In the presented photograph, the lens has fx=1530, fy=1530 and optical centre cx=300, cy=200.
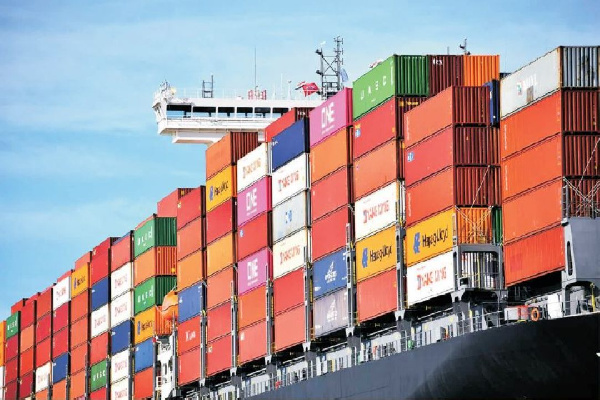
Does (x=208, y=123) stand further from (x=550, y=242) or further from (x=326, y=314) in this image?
(x=550, y=242)

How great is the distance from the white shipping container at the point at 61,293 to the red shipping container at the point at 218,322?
2827cm

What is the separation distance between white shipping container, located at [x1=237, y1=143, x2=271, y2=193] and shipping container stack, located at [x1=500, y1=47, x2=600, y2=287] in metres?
19.5

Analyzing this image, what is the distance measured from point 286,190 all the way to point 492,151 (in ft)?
49.5

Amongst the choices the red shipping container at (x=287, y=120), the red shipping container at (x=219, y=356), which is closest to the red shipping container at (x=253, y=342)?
the red shipping container at (x=219, y=356)

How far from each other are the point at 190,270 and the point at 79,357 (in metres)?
22.3

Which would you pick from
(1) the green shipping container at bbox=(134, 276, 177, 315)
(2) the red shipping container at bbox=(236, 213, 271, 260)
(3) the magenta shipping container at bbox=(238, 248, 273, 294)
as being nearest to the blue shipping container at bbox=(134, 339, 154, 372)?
(1) the green shipping container at bbox=(134, 276, 177, 315)

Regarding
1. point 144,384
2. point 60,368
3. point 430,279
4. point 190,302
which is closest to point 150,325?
point 144,384

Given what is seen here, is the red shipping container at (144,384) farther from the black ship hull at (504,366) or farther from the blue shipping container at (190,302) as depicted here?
the black ship hull at (504,366)

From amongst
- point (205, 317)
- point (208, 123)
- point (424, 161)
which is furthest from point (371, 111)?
point (208, 123)

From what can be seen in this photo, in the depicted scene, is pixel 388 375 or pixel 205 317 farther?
pixel 205 317

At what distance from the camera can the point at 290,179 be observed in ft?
197

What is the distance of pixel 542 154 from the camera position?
43375mm

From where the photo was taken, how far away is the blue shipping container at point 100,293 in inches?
3371

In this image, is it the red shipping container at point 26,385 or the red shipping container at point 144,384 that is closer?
the red shipping container at point 144,384
